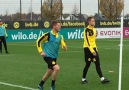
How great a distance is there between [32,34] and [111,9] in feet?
64.5

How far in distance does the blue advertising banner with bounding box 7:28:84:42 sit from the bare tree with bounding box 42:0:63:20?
1276cm

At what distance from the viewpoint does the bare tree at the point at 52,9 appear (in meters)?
51.7

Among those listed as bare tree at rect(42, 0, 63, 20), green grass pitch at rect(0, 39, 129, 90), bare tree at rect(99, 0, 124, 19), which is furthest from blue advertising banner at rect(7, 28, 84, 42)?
green grass pitch at rect(0, 39, 129, 90)

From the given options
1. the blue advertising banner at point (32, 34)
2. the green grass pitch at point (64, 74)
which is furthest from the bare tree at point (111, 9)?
the green grass pitch at point (64, 74)

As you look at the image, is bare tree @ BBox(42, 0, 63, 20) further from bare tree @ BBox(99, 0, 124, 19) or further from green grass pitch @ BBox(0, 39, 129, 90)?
green grass pitch @ BBox(0, 39, 129, 90)

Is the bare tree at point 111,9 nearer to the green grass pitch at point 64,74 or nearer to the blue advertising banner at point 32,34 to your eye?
the blue advertising banner at point 32,34

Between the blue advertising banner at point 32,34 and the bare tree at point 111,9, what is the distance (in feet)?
50.7

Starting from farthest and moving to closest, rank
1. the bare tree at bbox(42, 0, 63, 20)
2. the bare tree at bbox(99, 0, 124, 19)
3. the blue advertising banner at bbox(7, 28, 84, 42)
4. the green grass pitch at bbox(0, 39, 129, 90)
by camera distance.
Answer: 1. the bare tree at bbox(99, 0, 124, 19)
2. the bare tree at bbox(42, 0, 63, 20)
3. the blue advertising banner at bbox(7, 28, 84, 42)
4. the green grass pitch at bbox(0, 39, 129, 90)

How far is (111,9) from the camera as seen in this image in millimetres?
53281

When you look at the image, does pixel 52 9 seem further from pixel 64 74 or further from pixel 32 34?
pixel 64 74

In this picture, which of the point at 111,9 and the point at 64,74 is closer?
the point at 64,74

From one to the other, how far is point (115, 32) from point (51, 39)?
2741 cm

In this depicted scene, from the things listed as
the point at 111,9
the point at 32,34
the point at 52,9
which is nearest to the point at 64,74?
the point at 32,34

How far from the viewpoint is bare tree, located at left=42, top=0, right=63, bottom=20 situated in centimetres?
5165
